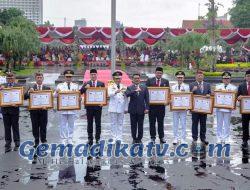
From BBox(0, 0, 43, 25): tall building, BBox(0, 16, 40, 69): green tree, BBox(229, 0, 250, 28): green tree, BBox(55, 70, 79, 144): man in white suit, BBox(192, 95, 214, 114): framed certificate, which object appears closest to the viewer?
BBox(55, 70, 79, 144): man in white suit

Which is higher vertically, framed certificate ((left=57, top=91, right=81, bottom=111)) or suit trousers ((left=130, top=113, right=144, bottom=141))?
framed certificate ((left=57, top=91, right=81, bottom=111))

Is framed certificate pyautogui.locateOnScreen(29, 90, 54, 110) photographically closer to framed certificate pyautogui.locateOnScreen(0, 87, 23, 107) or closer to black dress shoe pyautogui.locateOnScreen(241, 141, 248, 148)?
framed certificate pyautogui.locateOnScreen(0, 87, 23, 107)

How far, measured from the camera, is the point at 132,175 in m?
8.67

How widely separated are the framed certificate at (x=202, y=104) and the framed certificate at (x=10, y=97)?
4.06 metres

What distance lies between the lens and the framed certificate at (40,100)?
10.7 meters

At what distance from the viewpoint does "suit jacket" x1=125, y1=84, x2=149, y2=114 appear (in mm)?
10883

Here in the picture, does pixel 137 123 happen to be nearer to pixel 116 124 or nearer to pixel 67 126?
pixel 116 124

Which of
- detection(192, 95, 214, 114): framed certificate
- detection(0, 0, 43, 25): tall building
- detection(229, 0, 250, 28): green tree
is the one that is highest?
detection(0, 0, 43, 25): tall building

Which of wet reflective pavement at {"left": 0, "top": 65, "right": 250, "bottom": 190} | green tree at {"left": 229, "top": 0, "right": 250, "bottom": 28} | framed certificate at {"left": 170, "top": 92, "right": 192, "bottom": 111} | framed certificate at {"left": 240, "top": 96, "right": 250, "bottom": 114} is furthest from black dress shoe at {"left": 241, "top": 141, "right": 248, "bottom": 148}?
green tree at {"left": 229, "top": 0, "right": 250, "bottom": 28}

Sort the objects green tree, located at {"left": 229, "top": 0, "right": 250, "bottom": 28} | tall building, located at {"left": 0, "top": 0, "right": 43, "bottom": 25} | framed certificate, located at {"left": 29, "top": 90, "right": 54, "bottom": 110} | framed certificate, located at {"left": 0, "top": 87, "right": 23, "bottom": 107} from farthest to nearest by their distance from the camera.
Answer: tall building, located at {"left": 0, "top": 0, "right": 43, "bottom": 25} < green tree, located at {"left": 229, "top": 0, "right": 250, "bottom": 28} < framed certificate, located at {"left": 0, "top": 87, "right": 23, "bottom": 107} < framed certificate, located at {"left": 29, "top": 90, "right": 54, "bottom": 110}

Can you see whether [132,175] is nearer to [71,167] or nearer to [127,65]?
[71,167]

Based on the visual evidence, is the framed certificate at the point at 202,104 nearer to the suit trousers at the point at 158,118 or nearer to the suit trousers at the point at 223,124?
the suit trousers at the point at 223,124

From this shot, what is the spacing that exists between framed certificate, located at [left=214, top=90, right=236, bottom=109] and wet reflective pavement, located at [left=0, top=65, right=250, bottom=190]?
101 centimetres

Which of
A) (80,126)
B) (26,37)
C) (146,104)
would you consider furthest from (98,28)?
(146,104)
